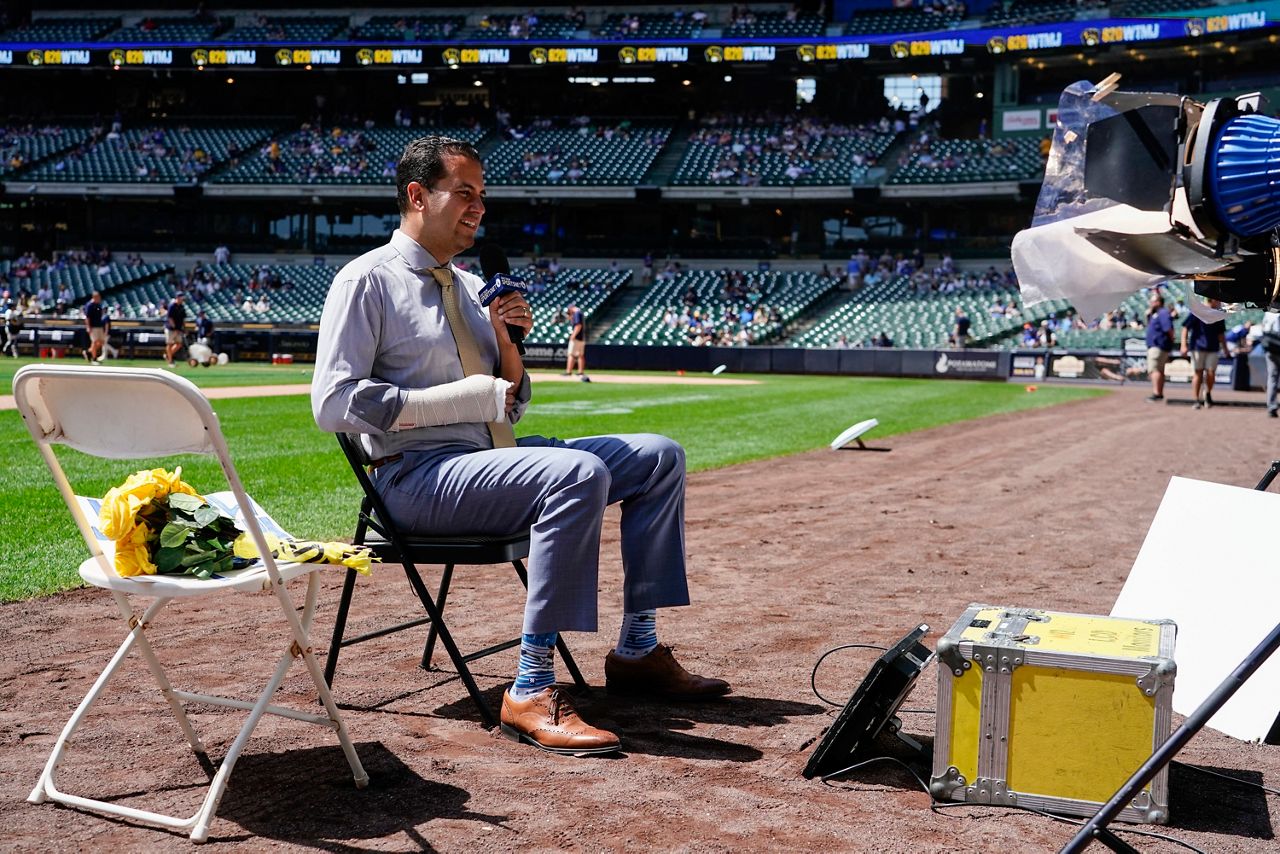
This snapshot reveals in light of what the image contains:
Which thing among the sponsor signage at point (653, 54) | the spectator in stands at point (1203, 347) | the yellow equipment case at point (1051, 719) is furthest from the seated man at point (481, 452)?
the sponsor signage at point (653, 54)

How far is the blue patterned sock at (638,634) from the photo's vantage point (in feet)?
14.3

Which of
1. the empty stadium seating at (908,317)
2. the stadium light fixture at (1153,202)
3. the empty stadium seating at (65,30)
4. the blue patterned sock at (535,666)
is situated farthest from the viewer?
the empty stadium seating at (65,30)

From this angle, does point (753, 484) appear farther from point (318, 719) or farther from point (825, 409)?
point (825, 409)

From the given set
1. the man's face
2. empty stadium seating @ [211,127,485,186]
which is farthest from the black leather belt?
empty stadium seating @ [211,127,485,186]

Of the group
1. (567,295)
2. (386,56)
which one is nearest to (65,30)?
(386,56)

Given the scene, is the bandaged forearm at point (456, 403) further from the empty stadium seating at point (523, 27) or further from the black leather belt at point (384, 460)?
the empty stadium seating at point (523, 27)

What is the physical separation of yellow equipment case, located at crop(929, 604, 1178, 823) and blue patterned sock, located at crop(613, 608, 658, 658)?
4.12 ft

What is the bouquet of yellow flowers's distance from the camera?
314 centimetres

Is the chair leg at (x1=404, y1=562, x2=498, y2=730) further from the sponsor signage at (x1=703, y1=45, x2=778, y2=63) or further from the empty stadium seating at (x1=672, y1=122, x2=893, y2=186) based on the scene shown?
the sponsor signage at (x1=703, y1=45, x2=778, y2=63)

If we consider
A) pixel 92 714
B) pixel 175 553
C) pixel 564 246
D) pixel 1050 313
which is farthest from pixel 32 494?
pixel 564 246

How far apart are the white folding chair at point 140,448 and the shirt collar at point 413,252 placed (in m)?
1.26

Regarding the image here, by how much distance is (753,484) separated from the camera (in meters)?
11.0

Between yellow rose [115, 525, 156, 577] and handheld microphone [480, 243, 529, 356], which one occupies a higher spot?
handheld microphone [480, 243, 529, 356]

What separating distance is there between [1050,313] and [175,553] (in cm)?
3976
